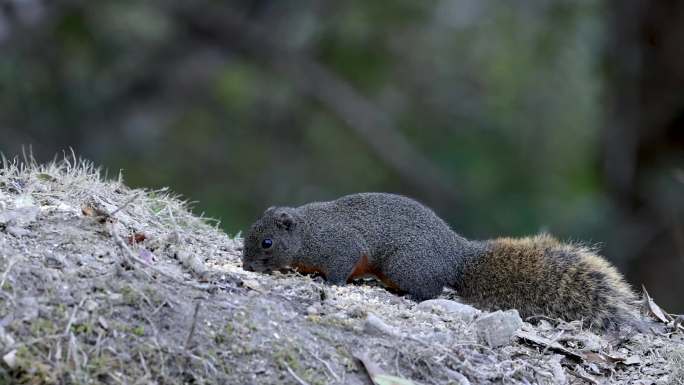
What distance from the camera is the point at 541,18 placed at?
667 inches

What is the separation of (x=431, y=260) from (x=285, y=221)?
0.88m

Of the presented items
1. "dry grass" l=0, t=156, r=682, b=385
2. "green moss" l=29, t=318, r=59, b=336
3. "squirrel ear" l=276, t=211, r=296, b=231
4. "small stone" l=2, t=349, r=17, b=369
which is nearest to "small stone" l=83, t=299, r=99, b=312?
"dry grass" l=0, t=156, r=682, b=385

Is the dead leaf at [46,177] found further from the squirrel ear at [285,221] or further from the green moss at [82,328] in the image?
the green moss at [82,328]

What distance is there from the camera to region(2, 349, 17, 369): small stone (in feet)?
11.4

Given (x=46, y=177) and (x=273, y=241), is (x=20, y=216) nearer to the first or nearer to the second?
(x=46, y=177)

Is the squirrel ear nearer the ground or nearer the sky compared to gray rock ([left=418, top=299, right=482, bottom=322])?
nearer the sky

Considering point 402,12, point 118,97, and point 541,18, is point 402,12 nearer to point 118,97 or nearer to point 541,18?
point 541,18

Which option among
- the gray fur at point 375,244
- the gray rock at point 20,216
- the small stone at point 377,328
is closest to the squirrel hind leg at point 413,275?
the gray fur at point 375,244

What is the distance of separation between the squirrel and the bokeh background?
509 centimetres

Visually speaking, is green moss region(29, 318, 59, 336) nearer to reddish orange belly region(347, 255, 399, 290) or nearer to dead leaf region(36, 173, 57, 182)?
dead leaf region(36, 173, 57, 182)

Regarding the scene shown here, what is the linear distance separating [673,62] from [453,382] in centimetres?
803

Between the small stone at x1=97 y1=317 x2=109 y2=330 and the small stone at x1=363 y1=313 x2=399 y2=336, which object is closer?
the small stone at x1=97 y1=317 x2=109 y2=330

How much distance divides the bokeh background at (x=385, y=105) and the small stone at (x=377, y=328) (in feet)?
22.0

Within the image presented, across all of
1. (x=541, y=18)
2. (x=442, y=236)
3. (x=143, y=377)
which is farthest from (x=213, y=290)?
(x=541, y=18)
